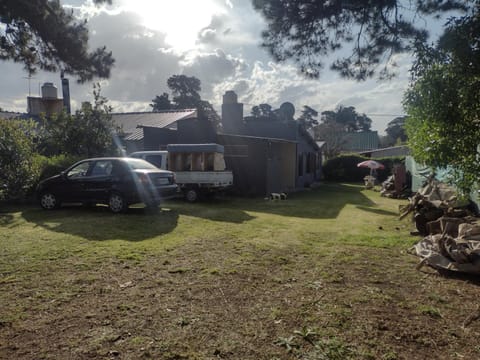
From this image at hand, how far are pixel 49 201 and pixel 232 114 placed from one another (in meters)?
12.7

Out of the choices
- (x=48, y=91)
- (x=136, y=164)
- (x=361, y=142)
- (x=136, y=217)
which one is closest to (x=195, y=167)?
(x=136, y=164)

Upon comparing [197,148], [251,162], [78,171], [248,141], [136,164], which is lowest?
[78,171]

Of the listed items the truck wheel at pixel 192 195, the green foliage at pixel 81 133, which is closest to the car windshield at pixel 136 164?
the truck wheel at pixel 192 195

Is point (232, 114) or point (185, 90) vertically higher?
point (185, 90)

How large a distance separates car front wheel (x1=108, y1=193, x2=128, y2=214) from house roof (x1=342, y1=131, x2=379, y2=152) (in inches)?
1506

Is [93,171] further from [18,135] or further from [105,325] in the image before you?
[105,325]

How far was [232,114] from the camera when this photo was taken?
20219mm

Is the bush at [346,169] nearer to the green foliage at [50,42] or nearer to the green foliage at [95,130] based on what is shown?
the green foliage at [95,130]

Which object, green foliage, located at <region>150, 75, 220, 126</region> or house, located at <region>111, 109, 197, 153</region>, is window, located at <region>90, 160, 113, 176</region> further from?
green foliage, located at <region>150, 75, 220, 126</region>

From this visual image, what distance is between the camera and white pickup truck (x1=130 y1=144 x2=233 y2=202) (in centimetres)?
1238

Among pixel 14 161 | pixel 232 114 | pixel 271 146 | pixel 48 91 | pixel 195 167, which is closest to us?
pixel 14 161

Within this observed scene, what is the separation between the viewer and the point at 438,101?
3.54 metres

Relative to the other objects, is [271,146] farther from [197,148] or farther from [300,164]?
[300,164]

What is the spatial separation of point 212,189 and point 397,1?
8383 mm
